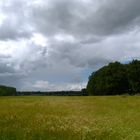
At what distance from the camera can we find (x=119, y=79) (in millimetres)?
129750

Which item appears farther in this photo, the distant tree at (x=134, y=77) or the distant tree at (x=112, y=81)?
the distant tree at (x=112, y=81)

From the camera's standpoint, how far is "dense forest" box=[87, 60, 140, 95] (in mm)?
128625

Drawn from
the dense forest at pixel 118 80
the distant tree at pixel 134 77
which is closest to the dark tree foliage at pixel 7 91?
the dense forest at pixel 118 80

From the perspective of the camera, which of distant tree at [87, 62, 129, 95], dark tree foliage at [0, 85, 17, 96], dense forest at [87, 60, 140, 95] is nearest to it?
dark tree foliage at [0, 85, 17, 96]

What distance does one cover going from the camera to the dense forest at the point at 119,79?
128625 mm

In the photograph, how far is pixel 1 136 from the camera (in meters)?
16.3

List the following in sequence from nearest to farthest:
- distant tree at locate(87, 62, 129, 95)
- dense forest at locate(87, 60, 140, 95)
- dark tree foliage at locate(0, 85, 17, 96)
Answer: dark tree foliage at locate(0, 85, 17, 96), dense forest at locate(87, 60, 140, 95), distant tree at locate(87, 62, 129, 95)

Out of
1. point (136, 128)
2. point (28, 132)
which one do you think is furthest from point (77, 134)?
point (136, 128)

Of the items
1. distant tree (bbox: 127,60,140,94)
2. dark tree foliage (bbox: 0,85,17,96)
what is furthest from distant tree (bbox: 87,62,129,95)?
dark tree foliage (bbox: 0,85,17,96)

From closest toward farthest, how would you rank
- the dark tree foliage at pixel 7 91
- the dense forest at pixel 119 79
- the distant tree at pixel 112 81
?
the dark tree foliage at pixel 7 91 → the dense forest at pixel 119 79 → the distant tree at pixel 112 81

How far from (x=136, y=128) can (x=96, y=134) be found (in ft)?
12.9

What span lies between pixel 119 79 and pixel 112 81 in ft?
7.71

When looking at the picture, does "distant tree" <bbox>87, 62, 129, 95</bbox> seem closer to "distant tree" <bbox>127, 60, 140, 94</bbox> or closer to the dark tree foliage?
"distant tree" <bbox>127, 60, 140, 94</bbox>

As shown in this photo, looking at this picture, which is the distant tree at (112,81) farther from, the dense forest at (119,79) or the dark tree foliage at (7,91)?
the dark tree foliage at (7,91)
